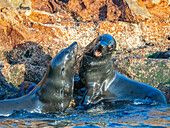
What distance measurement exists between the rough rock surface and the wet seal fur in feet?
3.47

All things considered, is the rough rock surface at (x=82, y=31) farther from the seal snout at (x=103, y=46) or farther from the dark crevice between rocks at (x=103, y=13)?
the seal snout at (x=103, y=46)

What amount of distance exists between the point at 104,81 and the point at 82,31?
108 inches

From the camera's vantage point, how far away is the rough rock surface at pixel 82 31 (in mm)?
6855

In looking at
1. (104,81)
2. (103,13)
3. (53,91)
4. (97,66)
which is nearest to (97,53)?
(97,66)

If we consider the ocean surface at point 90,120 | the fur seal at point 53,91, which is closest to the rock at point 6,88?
the fur seal at point 53,91

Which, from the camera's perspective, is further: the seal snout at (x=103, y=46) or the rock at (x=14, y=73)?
the rock at (x=14, y=73)

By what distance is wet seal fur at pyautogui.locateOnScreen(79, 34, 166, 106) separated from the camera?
5711mm

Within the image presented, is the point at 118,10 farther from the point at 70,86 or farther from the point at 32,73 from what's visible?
the point at 70,86

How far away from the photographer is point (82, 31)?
322 inches

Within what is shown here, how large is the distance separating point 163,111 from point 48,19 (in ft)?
16.3

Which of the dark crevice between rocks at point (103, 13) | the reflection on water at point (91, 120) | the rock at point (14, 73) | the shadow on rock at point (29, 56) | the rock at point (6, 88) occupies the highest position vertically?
the dark crevice between rocks at point (103, 13)

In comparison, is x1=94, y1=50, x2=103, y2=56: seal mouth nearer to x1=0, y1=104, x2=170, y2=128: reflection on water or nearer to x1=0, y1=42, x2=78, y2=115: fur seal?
x1=0, y1=42, x2=78, y2=115: fur seal

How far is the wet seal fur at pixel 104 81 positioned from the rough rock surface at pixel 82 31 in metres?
1.06

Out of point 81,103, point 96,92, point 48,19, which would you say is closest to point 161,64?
point 96,92
